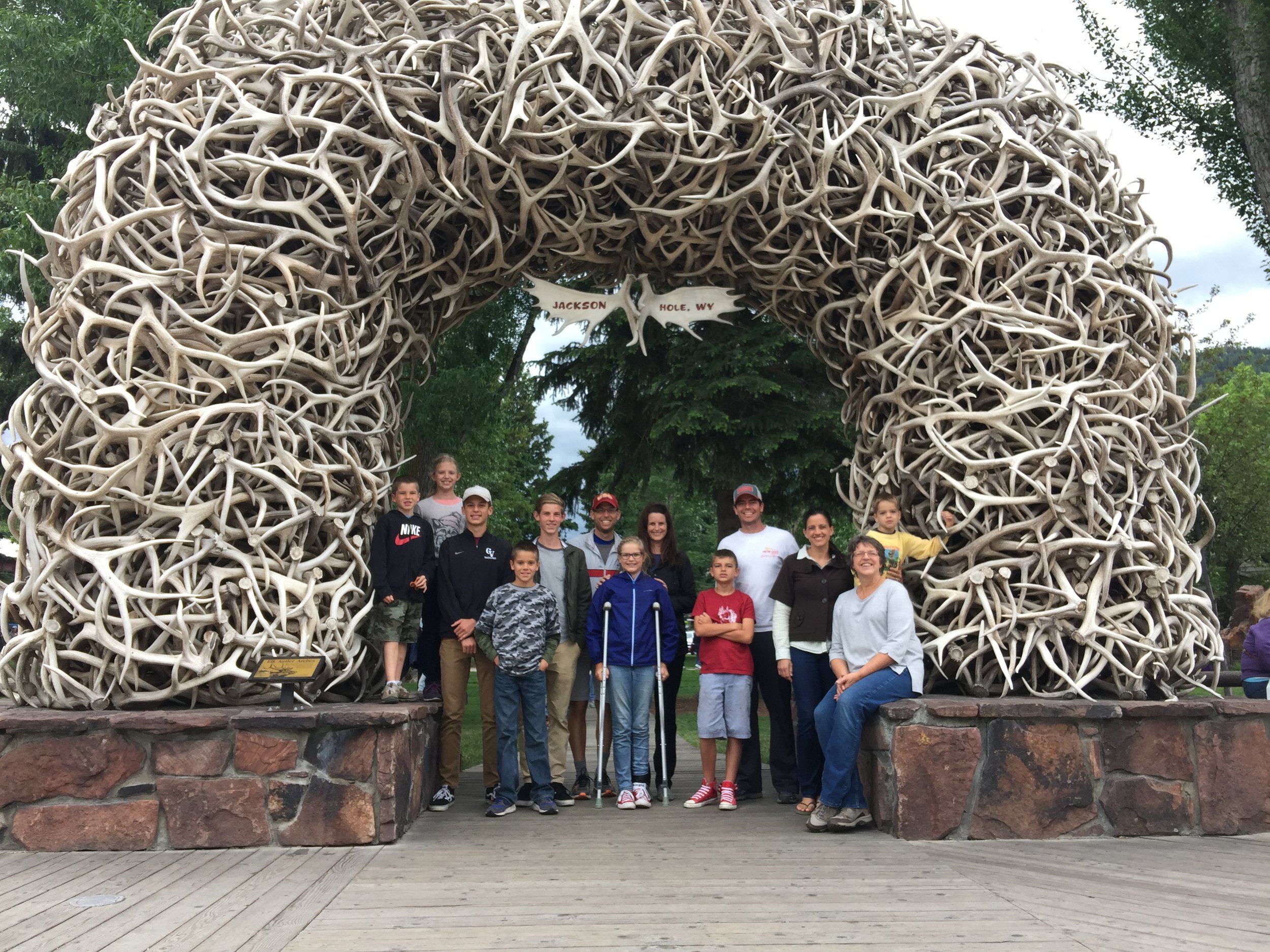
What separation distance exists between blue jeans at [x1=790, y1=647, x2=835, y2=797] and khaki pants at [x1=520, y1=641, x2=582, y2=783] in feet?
4.15

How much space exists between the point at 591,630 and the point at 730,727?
3.08 feet

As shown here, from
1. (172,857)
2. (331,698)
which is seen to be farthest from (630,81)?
(172,857)

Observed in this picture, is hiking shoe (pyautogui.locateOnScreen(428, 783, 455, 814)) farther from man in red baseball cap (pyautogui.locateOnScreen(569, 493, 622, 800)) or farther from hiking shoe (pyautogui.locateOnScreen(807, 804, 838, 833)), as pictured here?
hiking shoe (pyautogui.locateOnScreen(807, 804, 838, 833))

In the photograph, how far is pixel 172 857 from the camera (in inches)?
177

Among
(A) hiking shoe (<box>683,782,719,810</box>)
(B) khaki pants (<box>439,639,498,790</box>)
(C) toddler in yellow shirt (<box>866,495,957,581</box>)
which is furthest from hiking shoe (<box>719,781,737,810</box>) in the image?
(C) toddler in yellow shirt (<box>866,495,957,581</box>)

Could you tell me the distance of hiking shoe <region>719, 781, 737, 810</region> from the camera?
5766mm

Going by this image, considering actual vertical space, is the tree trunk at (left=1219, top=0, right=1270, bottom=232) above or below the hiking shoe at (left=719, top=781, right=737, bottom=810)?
above

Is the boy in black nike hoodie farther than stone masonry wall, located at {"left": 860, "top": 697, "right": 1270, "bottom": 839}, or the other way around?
the boy in black nike hoodie

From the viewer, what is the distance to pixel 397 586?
5.45 m

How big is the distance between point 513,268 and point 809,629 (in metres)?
2.58

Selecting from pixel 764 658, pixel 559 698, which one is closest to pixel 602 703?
pixel 559 698

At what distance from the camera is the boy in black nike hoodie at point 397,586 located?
17.6 ft

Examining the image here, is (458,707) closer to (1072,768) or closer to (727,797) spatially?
(727,797)

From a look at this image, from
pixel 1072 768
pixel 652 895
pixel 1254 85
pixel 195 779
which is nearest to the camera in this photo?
pixel 652 895
